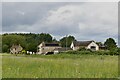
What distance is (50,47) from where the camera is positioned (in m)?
119

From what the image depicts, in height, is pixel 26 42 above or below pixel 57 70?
above

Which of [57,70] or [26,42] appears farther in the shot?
[26,42]

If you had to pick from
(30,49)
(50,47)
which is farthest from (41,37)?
(30,49)

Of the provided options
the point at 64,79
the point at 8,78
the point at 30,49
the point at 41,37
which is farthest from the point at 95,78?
the point at 41,37

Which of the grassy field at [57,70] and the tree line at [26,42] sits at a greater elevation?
the tree line at [26,42]

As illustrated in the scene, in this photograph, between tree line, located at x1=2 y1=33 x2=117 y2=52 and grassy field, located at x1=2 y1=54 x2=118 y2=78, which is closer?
grassy field, located at x1=2 y1=54 x2=118 y2=78

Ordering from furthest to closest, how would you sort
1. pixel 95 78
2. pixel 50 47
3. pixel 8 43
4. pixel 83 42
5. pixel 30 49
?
pixel 50 47 < pixel 83 42 < pixel 8 43 < pixel 30 49 < pixel 95 78

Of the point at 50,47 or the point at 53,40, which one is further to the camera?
the point at 53,40

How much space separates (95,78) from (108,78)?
0.36 m

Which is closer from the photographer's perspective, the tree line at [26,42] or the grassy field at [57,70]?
the grassy field at [57,70]

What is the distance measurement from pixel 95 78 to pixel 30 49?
3002 inches

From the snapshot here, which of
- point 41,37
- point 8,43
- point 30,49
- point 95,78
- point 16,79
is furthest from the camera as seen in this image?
point 41,37

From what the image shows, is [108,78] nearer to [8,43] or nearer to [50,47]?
[8,43]

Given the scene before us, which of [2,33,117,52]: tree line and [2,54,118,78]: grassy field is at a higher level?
[2,33,117,52]: tree line
